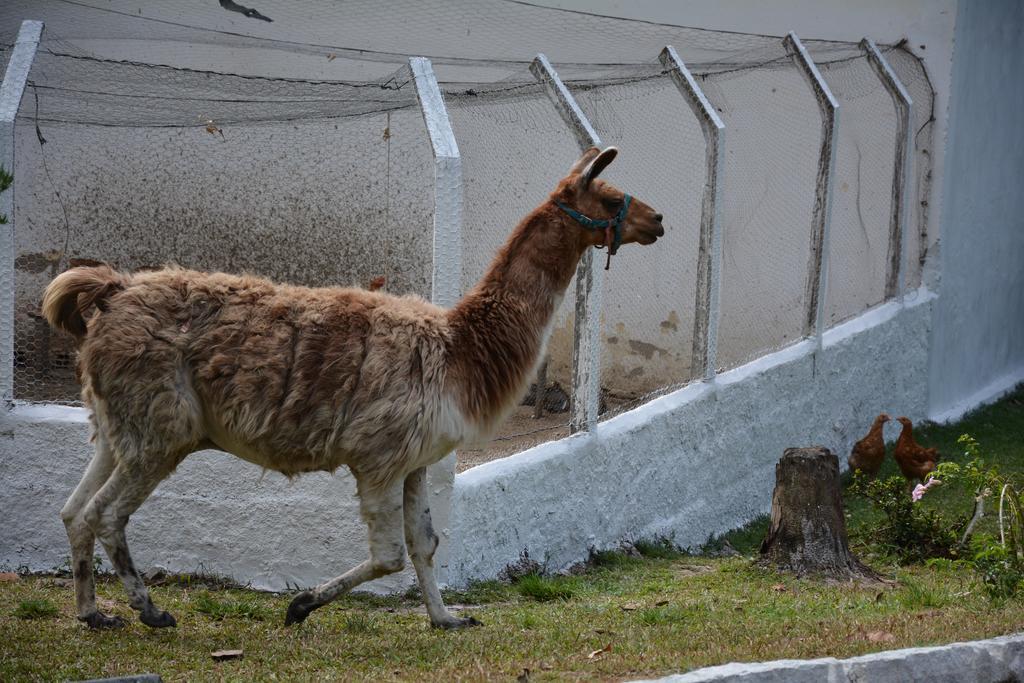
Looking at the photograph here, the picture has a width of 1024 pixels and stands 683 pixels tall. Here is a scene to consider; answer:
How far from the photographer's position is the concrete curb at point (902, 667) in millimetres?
5008

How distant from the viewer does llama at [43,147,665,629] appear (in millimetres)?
5629

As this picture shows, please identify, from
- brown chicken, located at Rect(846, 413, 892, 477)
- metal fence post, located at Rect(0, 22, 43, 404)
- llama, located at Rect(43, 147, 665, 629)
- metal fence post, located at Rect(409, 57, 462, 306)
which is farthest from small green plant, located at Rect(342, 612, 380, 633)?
brown chicken, located at Rect(846, 413, 892, 477)

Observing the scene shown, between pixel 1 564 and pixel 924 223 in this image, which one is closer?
pixel 1 564

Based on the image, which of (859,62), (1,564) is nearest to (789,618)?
(1,564)

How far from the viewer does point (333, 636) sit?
5.79 m

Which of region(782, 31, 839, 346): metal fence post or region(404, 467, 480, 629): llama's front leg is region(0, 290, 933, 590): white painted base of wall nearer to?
region(782, 31, 839, 346): metal fence post

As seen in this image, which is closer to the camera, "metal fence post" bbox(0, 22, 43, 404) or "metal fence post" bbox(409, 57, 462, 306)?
"metal fence post" bbox(409, 57, 462, 306)

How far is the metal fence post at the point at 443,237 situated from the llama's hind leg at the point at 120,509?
5.34 feet

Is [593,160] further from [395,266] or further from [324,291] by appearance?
[395,266]

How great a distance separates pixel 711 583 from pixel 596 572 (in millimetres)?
752

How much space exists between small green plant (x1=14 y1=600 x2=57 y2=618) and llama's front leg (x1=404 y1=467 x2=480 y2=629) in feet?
5.43

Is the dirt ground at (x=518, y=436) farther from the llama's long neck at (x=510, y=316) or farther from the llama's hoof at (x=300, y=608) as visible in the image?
the llama's hoof at (x=300, y=608)

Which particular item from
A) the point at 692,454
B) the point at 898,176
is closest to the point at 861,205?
the point at 898,176

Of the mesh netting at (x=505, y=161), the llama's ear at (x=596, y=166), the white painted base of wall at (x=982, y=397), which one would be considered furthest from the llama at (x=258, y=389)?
the white painted base of wall at (x=982, y=397)
